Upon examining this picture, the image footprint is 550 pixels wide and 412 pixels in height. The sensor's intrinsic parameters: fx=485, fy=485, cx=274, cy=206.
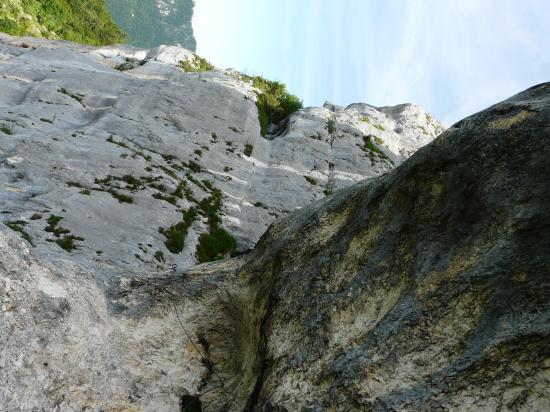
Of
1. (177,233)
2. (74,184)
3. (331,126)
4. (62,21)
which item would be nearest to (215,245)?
(177,233)

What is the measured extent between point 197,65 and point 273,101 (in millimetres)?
8631

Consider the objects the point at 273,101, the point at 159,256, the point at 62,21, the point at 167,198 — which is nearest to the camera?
the point at 159,256

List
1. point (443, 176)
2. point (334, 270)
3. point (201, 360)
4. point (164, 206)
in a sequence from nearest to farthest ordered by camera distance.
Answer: point (443, 176)
point (334, 270)
point (201, 360)
point (164, 206)

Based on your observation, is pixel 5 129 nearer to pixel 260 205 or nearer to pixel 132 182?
pixel 132 182

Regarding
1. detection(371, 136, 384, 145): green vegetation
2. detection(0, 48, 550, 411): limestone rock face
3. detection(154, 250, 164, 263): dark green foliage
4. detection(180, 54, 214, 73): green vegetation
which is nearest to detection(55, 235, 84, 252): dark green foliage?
detection(154, 250, 164, 263): dark green foliage

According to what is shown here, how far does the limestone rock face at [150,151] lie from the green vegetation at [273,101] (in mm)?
1362

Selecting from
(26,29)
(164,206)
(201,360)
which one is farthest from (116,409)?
(26,29)

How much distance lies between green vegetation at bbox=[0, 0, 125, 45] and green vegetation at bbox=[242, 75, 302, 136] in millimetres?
27687

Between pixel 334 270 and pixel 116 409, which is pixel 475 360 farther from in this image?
pixel 116 409

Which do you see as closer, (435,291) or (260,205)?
(435,291)

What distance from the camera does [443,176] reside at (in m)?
9.16

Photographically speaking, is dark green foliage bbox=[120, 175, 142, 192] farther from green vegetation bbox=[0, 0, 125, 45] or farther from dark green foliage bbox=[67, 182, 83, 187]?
green vegetation bbox=[0, 0, 125, 45]

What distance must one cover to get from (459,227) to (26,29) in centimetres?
5810

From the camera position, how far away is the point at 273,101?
43094mm
